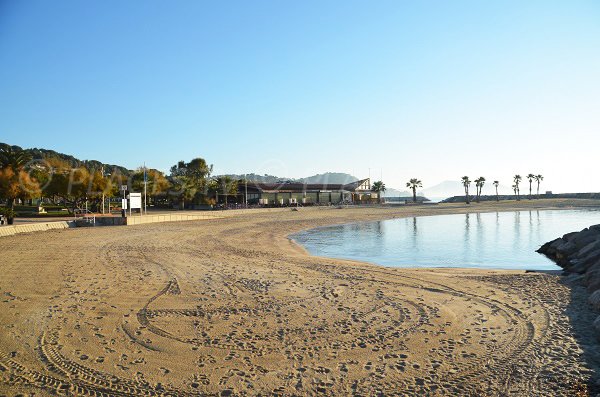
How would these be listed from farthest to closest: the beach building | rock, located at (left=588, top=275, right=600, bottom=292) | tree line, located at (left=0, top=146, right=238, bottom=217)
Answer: the beach building < tree line, located at (left=0, top=146, right=238, bottom=217) < rock, located at (left=588, top=275, right=600, bottom=292)

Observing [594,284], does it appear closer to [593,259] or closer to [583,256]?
[593,259]

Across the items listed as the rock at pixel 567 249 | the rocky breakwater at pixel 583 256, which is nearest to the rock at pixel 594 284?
the rocky breakwater at pixel 583 256

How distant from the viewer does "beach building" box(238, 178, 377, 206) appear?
72.8m

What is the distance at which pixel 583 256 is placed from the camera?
15578 mm

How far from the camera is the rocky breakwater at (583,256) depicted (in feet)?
34.4

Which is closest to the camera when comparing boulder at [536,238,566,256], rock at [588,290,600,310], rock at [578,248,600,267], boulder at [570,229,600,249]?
rock at [588,290,600,310]

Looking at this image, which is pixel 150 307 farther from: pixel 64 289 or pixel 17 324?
pixel 64 289

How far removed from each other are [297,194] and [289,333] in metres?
70.4

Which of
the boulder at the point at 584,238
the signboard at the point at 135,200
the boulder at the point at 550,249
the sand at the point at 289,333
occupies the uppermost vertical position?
the signboard at the point at 135,200

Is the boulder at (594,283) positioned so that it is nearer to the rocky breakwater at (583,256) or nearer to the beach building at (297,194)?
the rocky breakwater at (583,256)

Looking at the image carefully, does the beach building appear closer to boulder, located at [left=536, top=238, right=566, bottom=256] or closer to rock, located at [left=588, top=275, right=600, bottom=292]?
boulder, located at [left=536, top=238, right=566, bottom=256]

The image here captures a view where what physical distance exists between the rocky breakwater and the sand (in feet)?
1.46

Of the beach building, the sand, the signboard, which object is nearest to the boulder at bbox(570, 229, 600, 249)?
the sand

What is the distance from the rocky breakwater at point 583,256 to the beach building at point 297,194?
50.6m
